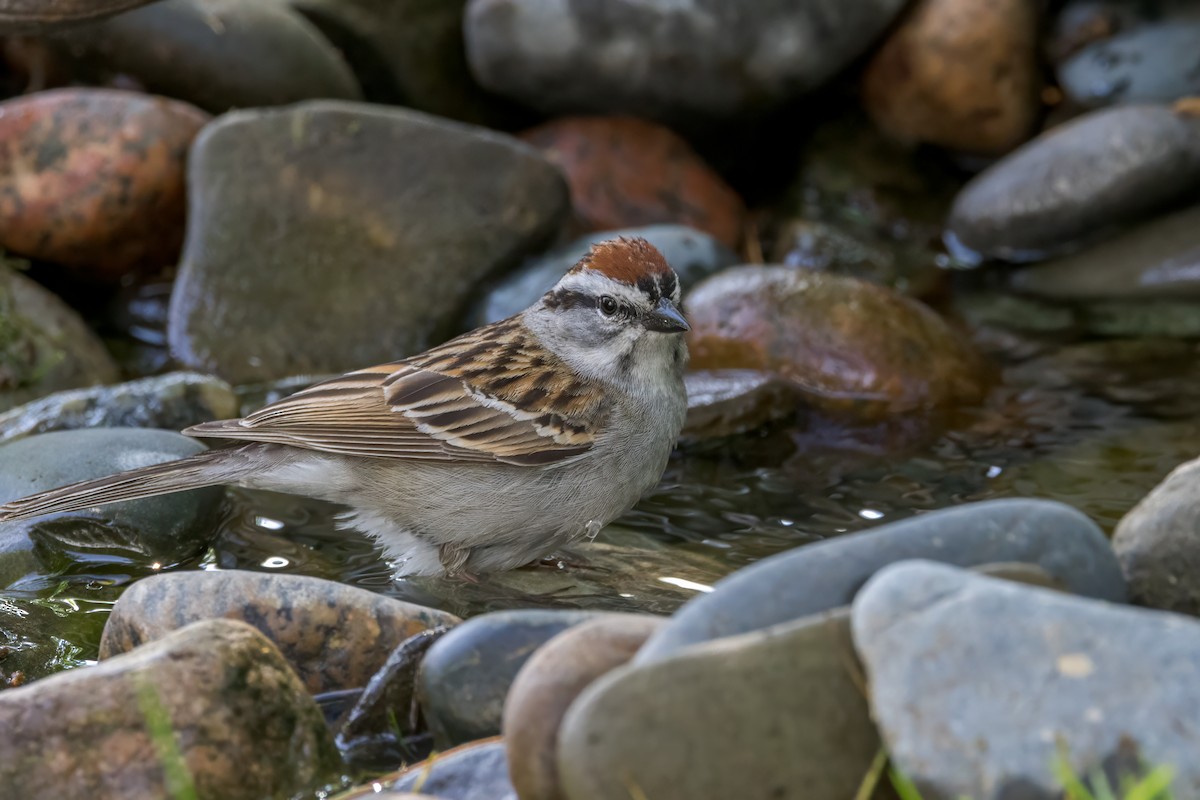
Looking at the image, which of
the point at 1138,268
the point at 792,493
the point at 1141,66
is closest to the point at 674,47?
the point at 1141,66

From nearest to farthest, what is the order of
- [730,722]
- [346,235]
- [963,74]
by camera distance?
[730,722], [346,235], [963,74]

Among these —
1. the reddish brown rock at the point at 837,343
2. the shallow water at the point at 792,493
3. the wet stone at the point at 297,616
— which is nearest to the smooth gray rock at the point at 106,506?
the shallow water at the point at 792,493

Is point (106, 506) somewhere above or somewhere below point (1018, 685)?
below

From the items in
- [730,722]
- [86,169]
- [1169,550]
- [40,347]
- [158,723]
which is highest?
[1169,550]

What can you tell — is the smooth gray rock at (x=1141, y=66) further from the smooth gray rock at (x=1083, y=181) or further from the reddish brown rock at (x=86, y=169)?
the reddish brown rock at (x=86, y=169)

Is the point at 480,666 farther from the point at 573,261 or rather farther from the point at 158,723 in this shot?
the point at 573,261

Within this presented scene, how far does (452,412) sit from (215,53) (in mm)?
4327

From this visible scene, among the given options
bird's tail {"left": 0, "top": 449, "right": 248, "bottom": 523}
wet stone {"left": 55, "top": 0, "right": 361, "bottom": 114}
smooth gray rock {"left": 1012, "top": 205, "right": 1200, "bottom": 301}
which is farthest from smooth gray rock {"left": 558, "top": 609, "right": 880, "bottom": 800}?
wet stone {"left": 55, "top": 0, "right": 361, "bottom": 114}

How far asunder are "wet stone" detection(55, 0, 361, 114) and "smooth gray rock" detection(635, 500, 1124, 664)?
641cm

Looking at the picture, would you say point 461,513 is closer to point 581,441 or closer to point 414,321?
point 581,441

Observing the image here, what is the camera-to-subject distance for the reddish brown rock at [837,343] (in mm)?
6672

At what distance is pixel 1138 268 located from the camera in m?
7.67

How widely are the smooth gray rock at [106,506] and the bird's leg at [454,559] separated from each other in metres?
1.05

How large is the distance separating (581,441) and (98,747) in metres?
2.05
